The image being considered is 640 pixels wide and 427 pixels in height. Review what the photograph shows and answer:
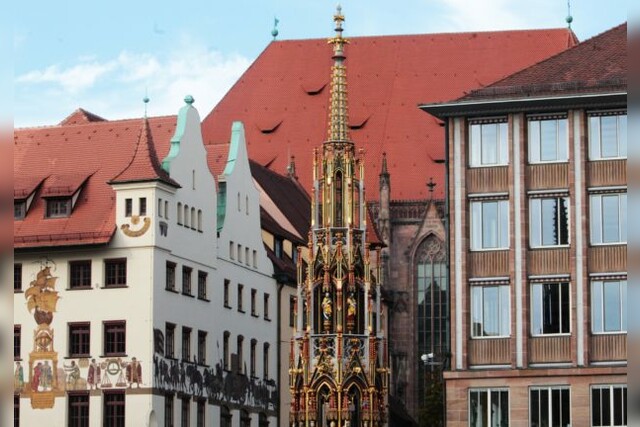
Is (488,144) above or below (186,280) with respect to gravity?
above

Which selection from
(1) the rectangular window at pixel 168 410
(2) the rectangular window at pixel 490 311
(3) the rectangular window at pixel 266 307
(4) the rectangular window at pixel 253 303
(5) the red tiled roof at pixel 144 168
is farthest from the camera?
(3) the rectangular window at pixel 266 307

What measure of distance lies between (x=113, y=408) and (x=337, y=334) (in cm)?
894

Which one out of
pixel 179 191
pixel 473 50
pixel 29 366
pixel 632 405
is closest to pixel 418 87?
→ pixel 473 50

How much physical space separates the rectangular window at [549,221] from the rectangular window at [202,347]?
17251 mm

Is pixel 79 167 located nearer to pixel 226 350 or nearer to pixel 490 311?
pixel 226 350

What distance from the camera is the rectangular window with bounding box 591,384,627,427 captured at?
42.2 m

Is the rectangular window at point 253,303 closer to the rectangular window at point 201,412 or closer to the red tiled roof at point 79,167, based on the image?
the rectangular window at point 201,412

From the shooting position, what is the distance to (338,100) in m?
51.9

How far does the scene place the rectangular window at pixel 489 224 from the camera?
44781 millimetres

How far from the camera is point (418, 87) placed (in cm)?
9012

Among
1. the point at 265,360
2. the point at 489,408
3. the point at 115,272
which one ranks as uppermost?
the point at 115,272

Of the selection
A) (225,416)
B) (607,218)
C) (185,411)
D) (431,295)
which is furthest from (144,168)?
(431,295)

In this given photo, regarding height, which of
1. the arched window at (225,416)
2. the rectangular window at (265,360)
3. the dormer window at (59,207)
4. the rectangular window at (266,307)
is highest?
the dormer window at (59,207)

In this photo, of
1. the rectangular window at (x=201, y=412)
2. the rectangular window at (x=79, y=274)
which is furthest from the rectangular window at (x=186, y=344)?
the rectangular window at (x=79, y=274)
